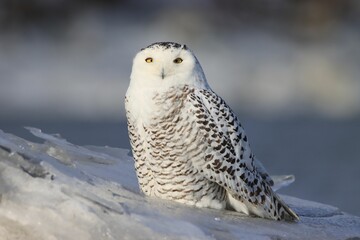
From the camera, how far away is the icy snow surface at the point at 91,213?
284 centimetres

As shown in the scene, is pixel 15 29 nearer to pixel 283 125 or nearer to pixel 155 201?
pixel 283 125

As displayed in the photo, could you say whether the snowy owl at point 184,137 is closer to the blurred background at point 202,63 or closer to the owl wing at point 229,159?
the owl wing at point 229,159

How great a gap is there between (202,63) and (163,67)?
17.7 feet

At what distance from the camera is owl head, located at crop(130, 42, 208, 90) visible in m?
3.38

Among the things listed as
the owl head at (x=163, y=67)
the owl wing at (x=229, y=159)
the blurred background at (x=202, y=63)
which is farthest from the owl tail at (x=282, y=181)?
the blurred background at (x=202, y=63)

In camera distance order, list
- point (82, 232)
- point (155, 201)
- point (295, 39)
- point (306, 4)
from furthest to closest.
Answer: point (306, 4) < point (295, 39) < point (155, 201) < point (82, 232)

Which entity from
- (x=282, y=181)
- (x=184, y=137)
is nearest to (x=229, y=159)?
(x=184, y=137)

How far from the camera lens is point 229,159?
345cm

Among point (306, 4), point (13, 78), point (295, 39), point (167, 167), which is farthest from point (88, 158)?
point (306, 4)

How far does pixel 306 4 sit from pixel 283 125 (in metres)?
1.34

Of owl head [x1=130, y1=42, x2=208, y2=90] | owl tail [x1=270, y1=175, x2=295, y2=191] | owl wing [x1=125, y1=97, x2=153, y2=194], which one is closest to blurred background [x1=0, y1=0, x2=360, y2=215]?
owl tail [x1=270, y1=175, x2=295, y2=191]

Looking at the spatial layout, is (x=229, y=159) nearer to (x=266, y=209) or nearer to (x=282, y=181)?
(x=266, y=209)

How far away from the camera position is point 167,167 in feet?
11.2

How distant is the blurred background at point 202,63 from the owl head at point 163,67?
15.0 feet
